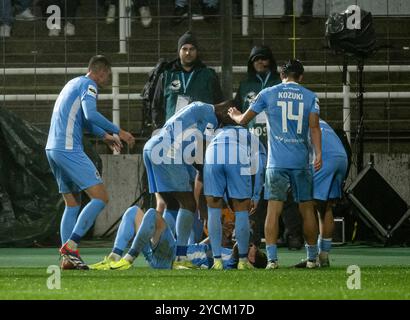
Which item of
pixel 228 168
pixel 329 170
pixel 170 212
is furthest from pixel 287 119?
pixel 170 212

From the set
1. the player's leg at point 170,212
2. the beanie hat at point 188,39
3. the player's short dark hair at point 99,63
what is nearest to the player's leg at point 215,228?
the player's leg at point 170,212

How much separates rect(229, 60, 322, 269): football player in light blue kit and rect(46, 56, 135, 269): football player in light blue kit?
4.23 ft

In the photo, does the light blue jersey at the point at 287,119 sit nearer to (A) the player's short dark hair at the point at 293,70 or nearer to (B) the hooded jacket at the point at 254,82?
(A) the player's short dark hair at the point at 293,70

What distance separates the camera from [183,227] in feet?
45.9

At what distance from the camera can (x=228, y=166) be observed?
13.8 metres

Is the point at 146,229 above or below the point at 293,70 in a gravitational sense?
below

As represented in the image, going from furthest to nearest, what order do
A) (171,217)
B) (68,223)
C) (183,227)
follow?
(171,217), (68,223), (183,227)

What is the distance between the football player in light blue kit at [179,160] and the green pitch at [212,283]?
1.81 ft

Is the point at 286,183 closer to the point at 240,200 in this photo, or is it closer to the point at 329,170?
the point at 240,200

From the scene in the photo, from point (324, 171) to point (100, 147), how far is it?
561 cm

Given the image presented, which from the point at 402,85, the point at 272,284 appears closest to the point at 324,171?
the point at 272,284

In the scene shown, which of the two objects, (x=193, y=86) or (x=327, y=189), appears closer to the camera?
(x=327, y=189)

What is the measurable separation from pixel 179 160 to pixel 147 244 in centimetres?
104

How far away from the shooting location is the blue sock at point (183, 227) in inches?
550
